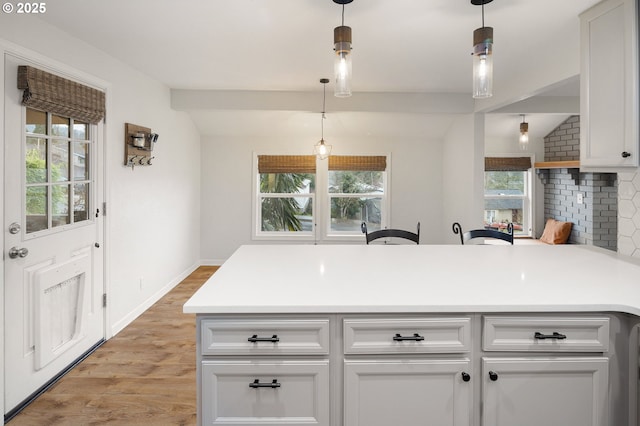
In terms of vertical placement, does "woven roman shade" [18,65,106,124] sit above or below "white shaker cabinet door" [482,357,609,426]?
above

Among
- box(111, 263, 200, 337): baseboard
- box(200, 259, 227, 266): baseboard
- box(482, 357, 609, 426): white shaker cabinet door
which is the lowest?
box(111, 263, 200, 337): baseboard

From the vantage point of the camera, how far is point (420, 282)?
70.0 inches

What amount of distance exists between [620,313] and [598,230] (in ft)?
15.6

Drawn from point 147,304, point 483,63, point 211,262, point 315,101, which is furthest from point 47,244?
point 211,262

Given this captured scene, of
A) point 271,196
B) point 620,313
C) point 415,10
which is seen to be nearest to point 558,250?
point 620,313

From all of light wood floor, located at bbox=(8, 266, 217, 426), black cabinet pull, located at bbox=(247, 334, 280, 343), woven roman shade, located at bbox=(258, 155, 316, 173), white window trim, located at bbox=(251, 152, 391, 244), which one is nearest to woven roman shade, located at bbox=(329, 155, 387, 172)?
white window trim, located at bbox=(251, 152, 391, 244)

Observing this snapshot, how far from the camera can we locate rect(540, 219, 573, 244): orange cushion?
5.94 m

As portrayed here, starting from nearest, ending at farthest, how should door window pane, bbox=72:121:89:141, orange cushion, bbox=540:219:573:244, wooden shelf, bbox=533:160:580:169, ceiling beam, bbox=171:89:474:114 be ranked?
door window pane, bbox=72:121:89:141 → ceiling beam, bbox=171:89:474:114 → wooden shelf, bbox=533:160:580:169 → orange cushion, bbox=540:219:573:244

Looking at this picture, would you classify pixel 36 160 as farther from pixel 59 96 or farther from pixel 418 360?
pixel 418 360

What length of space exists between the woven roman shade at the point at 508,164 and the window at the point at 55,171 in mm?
5570

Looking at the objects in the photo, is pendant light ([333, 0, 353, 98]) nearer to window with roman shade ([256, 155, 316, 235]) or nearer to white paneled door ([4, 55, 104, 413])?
white paneled door ([4, 55, 104, 413])

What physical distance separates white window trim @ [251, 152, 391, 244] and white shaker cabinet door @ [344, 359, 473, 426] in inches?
190

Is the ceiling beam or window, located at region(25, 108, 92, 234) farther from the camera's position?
the ceiling beam

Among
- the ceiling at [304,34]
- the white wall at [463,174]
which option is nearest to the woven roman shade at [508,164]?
the white wall at [463,174]
